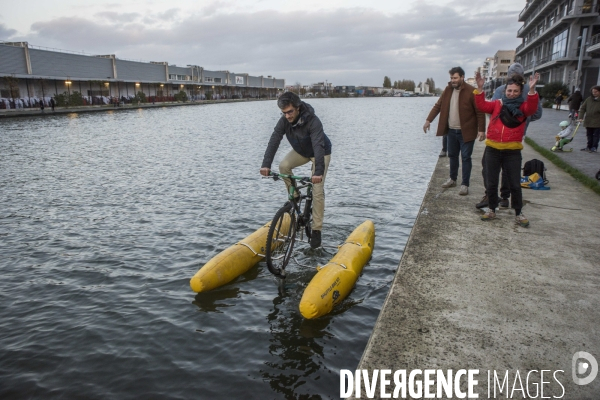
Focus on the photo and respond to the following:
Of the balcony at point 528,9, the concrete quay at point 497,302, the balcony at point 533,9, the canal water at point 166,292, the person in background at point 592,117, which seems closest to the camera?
the concrete quay at point 497,302

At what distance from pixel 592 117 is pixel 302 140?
37.2 feet

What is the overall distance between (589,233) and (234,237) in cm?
573

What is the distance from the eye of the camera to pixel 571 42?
157 feet

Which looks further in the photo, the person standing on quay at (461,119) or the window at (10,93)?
the window at (10,93)

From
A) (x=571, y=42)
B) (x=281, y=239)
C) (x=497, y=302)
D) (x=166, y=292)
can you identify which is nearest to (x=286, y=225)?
(x=281, y=239)

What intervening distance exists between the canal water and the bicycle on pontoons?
1.28 feet

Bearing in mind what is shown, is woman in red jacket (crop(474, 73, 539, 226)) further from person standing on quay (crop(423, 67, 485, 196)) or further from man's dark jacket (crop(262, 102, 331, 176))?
man's dark jacket (crop(262, 102, 331, 176))

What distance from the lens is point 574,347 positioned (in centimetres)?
342

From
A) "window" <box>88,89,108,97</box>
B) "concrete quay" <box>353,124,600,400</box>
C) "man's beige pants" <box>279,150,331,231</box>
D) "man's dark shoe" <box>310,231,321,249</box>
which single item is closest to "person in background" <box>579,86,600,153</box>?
"concrete quay" <box>353,124,600,400</box>

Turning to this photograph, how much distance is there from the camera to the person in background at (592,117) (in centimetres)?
1297

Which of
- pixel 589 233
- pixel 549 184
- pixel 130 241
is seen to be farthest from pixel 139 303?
pixel 549 184

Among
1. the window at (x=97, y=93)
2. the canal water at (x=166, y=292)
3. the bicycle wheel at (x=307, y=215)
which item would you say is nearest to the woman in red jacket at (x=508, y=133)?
the canal water at (x=166, y=292)

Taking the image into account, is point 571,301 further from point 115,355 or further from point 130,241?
point 130,241

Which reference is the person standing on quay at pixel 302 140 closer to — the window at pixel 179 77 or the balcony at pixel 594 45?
the balcony at pixel 594 45
